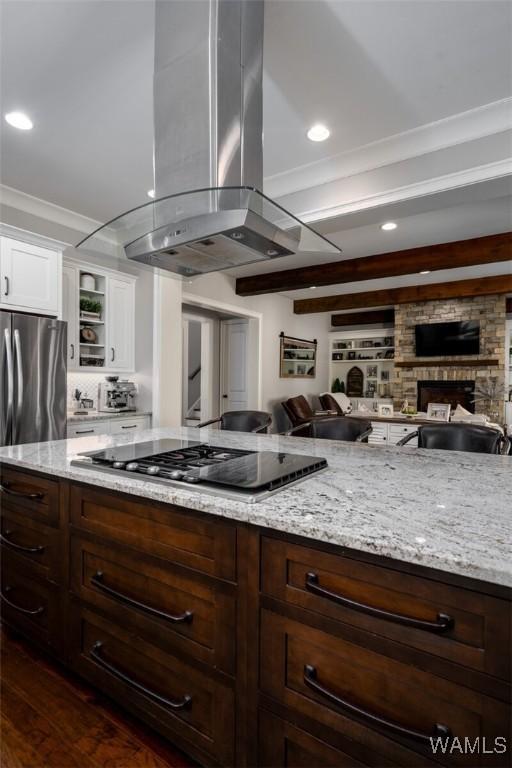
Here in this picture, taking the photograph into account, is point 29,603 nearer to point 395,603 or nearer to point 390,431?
point 395,603

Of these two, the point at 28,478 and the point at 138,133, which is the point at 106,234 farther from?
the point at 138,133

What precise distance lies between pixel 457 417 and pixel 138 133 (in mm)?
4823

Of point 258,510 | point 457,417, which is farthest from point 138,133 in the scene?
point 457,417

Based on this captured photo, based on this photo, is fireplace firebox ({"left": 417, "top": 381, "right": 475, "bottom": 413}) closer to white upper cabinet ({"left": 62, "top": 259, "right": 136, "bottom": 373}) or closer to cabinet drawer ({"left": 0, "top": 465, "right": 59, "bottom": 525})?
white upper cabinet ({"left": 62, "top": 259, "right": 136, "bottom": 373})

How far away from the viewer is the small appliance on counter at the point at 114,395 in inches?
176

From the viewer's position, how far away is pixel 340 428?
9.11ft

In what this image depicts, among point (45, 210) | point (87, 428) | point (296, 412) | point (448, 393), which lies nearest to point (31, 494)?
point (87, 428)

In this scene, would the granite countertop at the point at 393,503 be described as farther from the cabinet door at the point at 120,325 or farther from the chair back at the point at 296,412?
the chair back at the point at 296,412

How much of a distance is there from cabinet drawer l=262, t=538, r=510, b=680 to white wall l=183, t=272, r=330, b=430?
4724 millimetres

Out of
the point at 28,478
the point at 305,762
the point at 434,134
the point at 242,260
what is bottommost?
the point at 305,762

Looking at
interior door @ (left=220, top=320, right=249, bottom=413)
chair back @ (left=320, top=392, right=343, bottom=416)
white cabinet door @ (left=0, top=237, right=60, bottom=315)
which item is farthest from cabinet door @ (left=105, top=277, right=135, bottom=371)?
chair back @ (left=320, top=392, right=343, bottom=416)

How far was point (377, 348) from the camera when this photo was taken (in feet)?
30.4

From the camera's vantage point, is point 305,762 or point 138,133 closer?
point 305,762

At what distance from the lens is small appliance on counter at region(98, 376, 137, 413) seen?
447 centimetres
